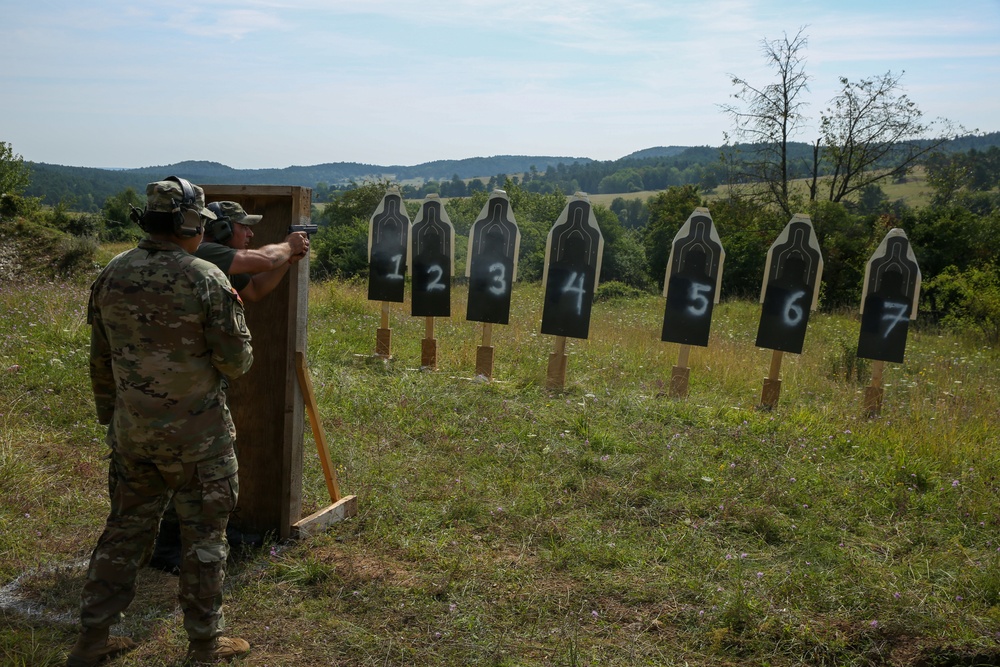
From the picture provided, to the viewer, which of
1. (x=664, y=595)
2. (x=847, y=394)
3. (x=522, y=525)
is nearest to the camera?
(x=664, y=595)

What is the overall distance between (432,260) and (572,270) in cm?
158

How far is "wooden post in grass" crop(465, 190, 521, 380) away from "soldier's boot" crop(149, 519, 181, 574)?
429 centimetres

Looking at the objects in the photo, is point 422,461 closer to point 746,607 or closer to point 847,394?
point 746,607

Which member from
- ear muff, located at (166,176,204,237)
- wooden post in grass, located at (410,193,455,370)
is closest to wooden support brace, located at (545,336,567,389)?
wooden post in grass, located at (410,193,455,370)

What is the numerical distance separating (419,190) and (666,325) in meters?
80.8

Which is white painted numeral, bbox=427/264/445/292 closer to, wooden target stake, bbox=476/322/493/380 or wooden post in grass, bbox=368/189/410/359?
wooden post in grass, bbox=368/189/410/359

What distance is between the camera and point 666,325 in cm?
726

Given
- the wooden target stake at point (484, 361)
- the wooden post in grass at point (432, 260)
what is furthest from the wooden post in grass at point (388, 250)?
the wooden target stake at point (484, 361)

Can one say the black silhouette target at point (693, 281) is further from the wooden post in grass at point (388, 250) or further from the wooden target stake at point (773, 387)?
the wooden post in grass at point (388, 250)

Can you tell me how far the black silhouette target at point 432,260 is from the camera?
7840mm

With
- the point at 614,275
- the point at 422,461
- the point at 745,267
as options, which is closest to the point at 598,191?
the point at 614,275

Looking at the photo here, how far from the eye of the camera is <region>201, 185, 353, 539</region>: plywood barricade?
3.75m

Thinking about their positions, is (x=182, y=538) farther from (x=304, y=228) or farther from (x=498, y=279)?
(x=498, y=279)

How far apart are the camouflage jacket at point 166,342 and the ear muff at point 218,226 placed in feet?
1.79
